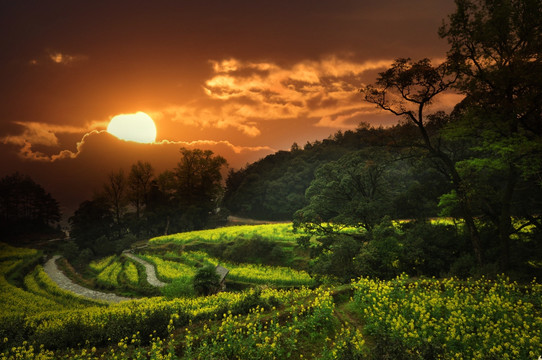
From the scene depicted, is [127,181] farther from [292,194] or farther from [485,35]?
[485,35]

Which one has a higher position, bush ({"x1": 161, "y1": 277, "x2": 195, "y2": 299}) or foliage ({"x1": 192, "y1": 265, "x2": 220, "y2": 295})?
foliage ({"x1": 192, "y1": 265, "x2": 220, "y2": 295})

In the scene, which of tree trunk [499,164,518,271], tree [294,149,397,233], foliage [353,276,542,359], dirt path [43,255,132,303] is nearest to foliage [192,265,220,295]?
tree [294,149,397,233]

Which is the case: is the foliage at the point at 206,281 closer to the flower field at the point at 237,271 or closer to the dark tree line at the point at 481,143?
the flower field at the point at 237,271

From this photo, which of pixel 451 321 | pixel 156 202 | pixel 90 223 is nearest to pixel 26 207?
pixel 90 223

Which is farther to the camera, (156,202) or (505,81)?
(156,202)

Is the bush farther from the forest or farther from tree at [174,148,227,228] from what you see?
tree at [174,148,227,228]

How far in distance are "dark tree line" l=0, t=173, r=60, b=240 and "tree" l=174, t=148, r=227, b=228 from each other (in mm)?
33668

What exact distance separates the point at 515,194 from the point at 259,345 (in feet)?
52.8

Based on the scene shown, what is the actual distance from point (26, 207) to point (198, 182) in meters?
41.1

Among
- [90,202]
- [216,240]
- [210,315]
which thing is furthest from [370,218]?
[90,202]

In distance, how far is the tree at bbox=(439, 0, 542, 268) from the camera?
11812mm

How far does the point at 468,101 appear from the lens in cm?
1355

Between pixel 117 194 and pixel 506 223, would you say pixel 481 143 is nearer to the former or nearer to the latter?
pixel 506 223

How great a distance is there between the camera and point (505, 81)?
1215cm
